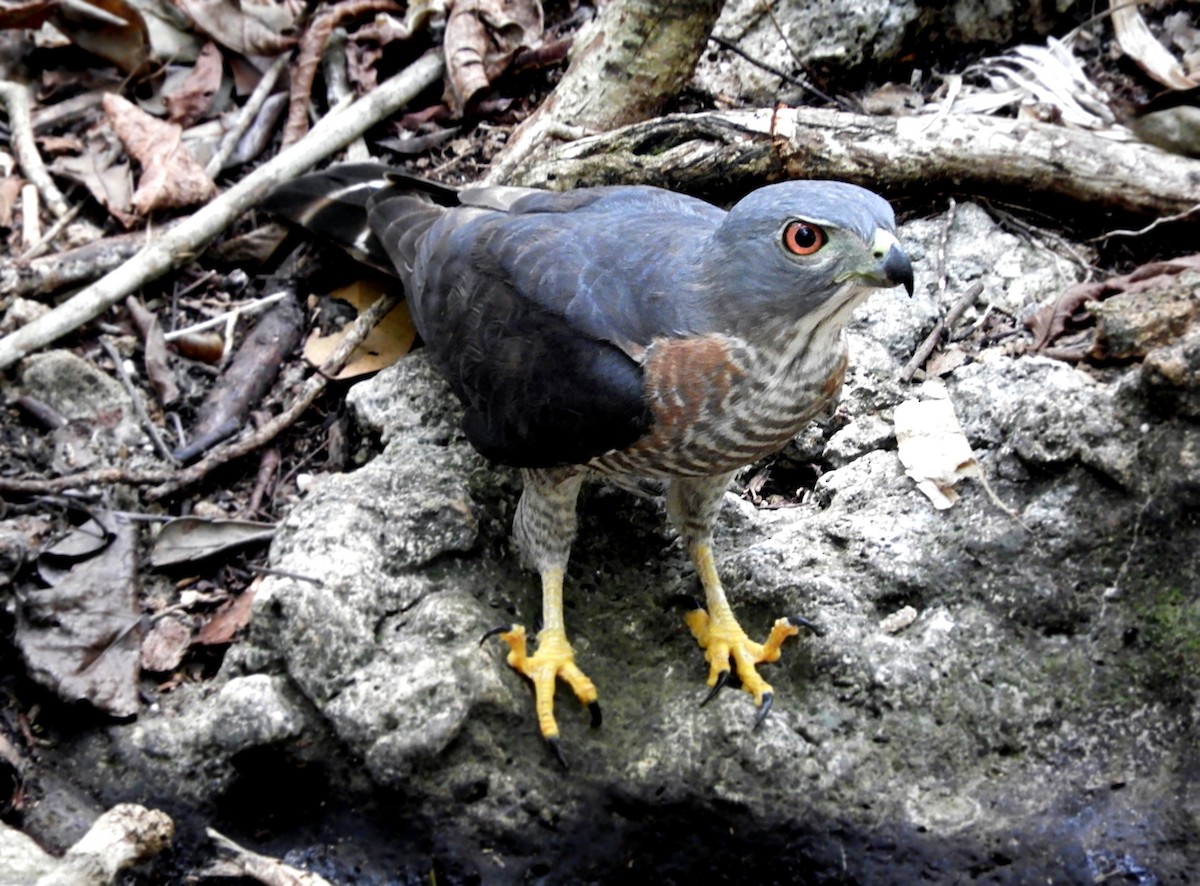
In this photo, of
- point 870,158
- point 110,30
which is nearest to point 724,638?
point 870,158

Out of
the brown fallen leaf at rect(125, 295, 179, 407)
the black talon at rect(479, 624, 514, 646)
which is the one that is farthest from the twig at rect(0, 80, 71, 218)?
the black talon at rect(479, 624, 514, 646)

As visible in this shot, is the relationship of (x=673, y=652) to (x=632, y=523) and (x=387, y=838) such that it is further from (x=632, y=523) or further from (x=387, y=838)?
(x=387, y=838)

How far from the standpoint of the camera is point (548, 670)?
3707 mm

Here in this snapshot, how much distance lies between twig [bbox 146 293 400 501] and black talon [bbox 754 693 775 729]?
2473mm

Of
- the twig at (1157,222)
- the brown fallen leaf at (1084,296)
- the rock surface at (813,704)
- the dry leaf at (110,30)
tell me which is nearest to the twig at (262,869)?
the rock surface at (813,704)

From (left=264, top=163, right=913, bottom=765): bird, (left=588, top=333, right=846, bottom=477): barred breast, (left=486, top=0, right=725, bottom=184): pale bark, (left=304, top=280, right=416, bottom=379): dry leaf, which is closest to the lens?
(left=264, top=163, right=913, bottom=765): bird

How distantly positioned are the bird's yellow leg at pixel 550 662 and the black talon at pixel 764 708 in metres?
0.50

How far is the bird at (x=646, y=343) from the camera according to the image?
3.25 meters

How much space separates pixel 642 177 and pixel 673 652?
6.99 feet

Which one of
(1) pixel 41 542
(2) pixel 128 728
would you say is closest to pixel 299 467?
(1) pixel 41 542

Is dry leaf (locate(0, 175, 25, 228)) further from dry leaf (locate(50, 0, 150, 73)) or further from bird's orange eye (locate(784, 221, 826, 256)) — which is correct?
bird's orange eye (locate(784, 221, 826, 256))

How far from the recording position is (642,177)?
5020 mm

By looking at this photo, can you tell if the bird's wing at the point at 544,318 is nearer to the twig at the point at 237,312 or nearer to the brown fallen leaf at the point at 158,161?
the twig at the point at 237,312

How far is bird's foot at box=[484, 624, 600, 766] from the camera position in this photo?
141 inches
